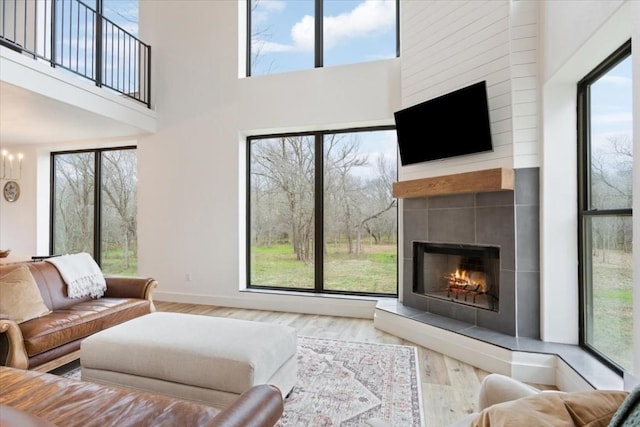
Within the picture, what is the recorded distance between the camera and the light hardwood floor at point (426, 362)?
7.32ft

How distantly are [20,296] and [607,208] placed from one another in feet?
14.5

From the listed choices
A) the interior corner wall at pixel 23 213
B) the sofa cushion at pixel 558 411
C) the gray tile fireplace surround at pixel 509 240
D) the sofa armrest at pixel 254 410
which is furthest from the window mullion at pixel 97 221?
the sofa cushion at pixel 558 411

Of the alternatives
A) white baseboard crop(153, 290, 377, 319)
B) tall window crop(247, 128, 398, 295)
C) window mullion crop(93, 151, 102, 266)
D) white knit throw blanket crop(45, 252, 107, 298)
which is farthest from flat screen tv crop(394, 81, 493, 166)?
window mullion crop(93, 151, 102, 266)

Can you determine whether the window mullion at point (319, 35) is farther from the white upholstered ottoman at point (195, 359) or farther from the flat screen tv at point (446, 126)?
the white upholstered ottoman at point (195, 359)

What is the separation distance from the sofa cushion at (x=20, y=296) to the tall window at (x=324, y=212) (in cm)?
251

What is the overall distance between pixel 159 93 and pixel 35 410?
4749mm

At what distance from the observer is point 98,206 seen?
5707 millimetres

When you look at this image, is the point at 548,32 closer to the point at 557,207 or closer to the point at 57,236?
the point at 557,207

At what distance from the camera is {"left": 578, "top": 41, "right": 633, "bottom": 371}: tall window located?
7.29 ft

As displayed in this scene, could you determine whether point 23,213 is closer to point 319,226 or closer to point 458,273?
point 319,226

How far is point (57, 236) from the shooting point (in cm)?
601

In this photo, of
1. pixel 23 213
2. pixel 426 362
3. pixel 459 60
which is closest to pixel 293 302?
pixel 426 362

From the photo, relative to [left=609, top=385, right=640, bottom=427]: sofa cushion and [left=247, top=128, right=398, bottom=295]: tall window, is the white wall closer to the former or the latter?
[left=247, top=128, right=398, bottom=295]: tall window

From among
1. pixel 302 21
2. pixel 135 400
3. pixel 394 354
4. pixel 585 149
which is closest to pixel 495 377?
pixel 135 400
